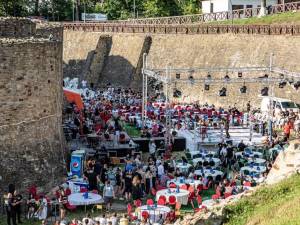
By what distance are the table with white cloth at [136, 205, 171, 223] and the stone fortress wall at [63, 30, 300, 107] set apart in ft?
64.4

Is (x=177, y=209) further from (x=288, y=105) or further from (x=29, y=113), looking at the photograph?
(x=288, y=105)

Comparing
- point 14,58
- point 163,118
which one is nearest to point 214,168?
point 14,58

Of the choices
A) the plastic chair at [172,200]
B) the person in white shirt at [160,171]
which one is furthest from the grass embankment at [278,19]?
the plastic chair at [172,200]

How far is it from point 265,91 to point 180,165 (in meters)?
11.2

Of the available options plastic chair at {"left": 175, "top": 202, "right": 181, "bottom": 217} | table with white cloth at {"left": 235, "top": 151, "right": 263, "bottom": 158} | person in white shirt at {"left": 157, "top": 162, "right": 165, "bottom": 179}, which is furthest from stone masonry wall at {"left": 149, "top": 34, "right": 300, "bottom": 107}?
plastic chair at {"left": 175, "top": 202, "right": 181, "bottom": 217}

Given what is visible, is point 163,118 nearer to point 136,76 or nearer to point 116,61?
point 136,76

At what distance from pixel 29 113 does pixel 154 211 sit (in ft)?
19.6

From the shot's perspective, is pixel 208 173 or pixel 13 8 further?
pixel 13 8

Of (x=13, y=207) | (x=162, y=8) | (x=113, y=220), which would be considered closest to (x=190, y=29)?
(x=162, y=8)

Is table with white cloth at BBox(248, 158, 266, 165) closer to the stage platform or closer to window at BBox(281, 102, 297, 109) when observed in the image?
the stage platform

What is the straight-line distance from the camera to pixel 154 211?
18625 millimetres

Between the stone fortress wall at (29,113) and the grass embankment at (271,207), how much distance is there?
8675 mm

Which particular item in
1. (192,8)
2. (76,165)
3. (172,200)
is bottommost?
(172,200)

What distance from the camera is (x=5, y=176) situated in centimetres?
2131
